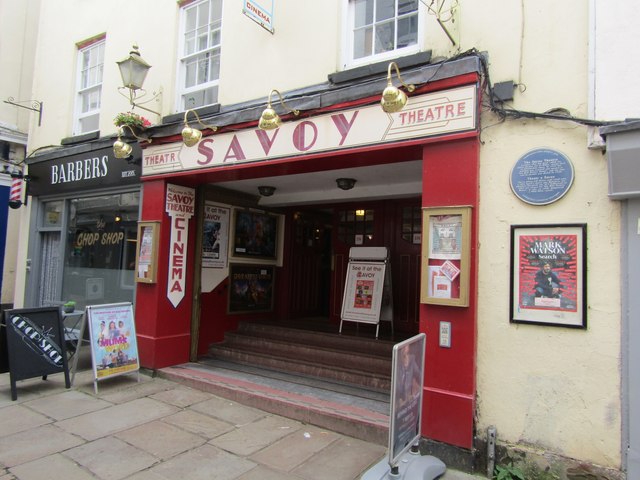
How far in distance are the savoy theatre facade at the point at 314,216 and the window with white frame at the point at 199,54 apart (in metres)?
0.63

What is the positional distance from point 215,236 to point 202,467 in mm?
4058

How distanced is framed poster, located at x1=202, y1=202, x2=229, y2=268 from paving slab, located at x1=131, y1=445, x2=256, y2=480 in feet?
11.4

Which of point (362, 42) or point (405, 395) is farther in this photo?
point (362, 42)

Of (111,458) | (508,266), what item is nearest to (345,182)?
(508,266)

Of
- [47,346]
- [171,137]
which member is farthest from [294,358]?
[171,137]

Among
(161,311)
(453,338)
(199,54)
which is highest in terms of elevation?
(199,54)

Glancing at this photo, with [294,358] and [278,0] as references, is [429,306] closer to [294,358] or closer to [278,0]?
[294,358]

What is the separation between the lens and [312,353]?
6.30 metres

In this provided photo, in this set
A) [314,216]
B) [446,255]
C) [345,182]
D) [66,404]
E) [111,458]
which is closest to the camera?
[111,458]

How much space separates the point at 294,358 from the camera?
6387 millimetres

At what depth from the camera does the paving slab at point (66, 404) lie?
4875mm

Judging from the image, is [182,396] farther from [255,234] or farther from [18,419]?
[255,234]

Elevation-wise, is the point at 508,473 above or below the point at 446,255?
below

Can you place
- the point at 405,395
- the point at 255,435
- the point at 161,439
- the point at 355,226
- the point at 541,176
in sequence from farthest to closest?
the point at 355,226
the point at 255,435
the point at 161,439
the point at 541,176
the point at 405,395
